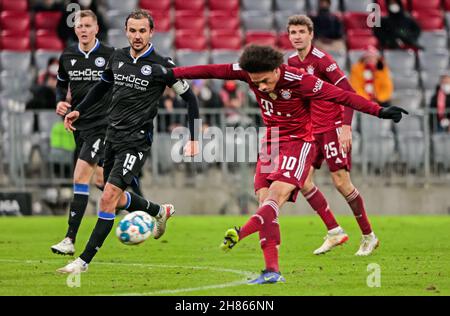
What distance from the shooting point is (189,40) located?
23766mm

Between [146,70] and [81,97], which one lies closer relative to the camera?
[146,70]

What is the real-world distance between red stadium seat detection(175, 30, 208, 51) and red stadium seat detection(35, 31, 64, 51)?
8.59 ft

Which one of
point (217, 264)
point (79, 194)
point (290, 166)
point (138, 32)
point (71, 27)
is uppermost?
point (71, 27)

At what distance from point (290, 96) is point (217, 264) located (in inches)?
91.2

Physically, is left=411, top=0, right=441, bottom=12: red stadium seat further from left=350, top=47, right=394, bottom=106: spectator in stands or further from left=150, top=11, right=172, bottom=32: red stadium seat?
left=150, top=11, right=172, bottom=32: red stadium seat

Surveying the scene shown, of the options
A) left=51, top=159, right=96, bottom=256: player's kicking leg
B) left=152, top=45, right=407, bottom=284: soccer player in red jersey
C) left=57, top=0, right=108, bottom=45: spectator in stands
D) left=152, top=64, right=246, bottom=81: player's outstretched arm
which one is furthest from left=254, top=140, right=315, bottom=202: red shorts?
left=57, top=0, right=108, bottom=45: spectator in stands

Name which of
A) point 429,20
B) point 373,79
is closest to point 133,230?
point 373,79

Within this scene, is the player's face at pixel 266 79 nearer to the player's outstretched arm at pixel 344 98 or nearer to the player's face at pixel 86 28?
the player's outstretched arm at pixel 344 98

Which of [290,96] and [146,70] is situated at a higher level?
[146,70]

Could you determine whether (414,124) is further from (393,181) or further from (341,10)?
(341,10)

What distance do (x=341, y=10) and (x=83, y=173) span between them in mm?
13347

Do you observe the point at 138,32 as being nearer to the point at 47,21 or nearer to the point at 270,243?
the point at 270,243

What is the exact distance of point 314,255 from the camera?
488 inches
